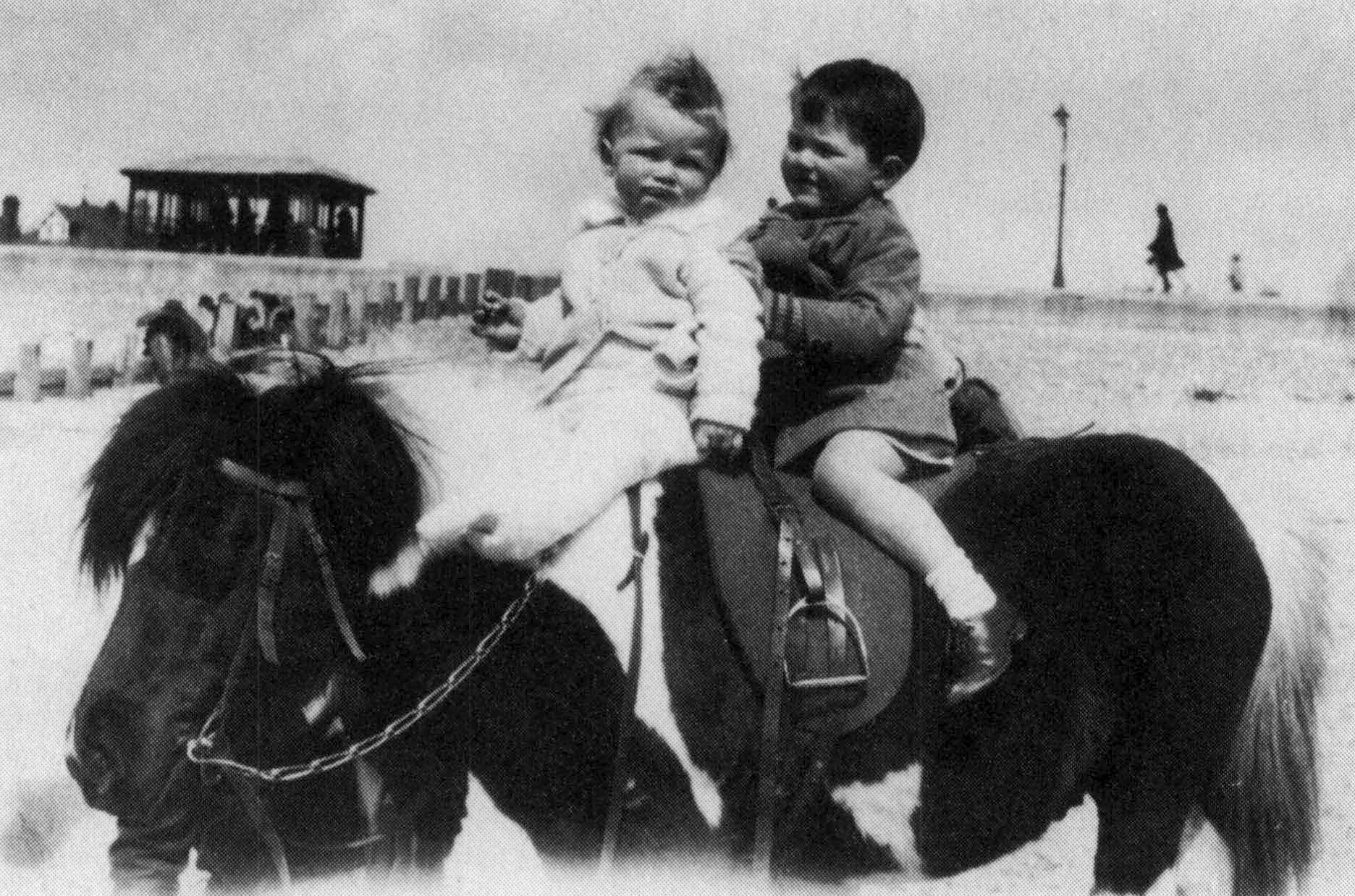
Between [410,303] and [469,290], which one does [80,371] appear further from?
[469,290]

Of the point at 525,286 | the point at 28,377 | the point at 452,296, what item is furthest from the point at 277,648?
the point at 525,286

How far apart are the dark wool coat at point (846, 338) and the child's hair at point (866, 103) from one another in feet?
0.55

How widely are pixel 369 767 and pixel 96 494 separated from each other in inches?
34.3

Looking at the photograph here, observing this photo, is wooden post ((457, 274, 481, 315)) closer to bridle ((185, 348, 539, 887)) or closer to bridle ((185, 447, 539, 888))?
bridle ((185, 348, 539, 887))

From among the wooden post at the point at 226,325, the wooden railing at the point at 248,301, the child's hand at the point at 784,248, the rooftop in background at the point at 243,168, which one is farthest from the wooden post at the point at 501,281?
the child's hand at the point at 784,248

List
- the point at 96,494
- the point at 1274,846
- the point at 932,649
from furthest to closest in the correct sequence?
the point at 1274,846 < the point at 932,649 < the point at 96,494

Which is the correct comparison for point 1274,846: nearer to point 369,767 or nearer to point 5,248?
point 369,767

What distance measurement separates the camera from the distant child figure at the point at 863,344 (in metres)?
2.86

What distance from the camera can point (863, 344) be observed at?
288 centimetres

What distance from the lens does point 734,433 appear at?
2723 millimetres

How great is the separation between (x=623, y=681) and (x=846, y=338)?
0.94m


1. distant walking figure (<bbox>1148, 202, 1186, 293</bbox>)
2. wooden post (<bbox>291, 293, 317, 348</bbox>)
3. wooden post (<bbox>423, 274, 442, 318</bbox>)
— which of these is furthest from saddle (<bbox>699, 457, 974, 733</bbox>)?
wooden post (<bbox>423, 274, 442, 318</bbox>)

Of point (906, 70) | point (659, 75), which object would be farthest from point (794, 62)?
point (659, 75)

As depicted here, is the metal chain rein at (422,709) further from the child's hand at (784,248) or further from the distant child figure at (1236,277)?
the distant child figure at (1236,277)
